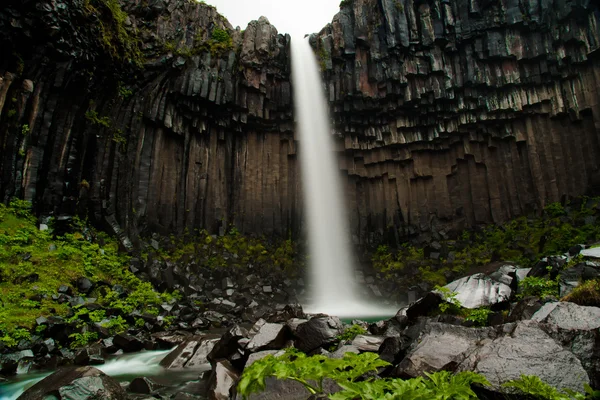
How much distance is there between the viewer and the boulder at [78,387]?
482 centimetres

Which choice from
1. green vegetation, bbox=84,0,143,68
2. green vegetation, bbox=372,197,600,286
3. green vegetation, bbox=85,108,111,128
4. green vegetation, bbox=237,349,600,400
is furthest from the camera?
green vegetation, bbox=85,108,111,128

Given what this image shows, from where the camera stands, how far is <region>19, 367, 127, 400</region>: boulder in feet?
15.8

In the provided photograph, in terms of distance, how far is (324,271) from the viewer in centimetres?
2197

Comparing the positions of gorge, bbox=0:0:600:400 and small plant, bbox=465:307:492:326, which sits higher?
gorge, bbox=0:0:600:400

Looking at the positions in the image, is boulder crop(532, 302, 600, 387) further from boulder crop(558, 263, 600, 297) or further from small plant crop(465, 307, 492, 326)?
boulder crop(558, 263, 600, 297)

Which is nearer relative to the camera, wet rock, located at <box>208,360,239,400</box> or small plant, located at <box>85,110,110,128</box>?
wet rock, located at <box>208,360,239,400</box>

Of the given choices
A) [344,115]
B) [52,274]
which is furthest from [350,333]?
[344,115]

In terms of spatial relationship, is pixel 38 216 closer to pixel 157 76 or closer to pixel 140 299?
pixel 140 299

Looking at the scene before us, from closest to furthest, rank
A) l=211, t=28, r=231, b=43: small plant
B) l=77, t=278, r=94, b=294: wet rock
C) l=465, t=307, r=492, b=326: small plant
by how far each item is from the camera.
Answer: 1. l=465, t=307, r=492, b=326: small plant
2. l=77, t=278, r=94, b=294: wet rock
3. l=211, t=28, r=231, b=43: small plant

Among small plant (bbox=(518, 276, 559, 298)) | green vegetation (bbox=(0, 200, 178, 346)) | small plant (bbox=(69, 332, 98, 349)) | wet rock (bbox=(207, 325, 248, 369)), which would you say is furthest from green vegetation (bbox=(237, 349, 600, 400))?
green vegetation (bbox=(0, 200, 178, 346))

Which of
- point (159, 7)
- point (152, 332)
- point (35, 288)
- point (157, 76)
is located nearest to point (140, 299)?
point (152, 332)

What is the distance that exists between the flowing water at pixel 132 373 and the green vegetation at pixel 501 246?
1411cm

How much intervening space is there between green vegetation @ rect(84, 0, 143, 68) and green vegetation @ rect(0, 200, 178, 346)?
7.79 meters

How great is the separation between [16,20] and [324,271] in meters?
18.1
